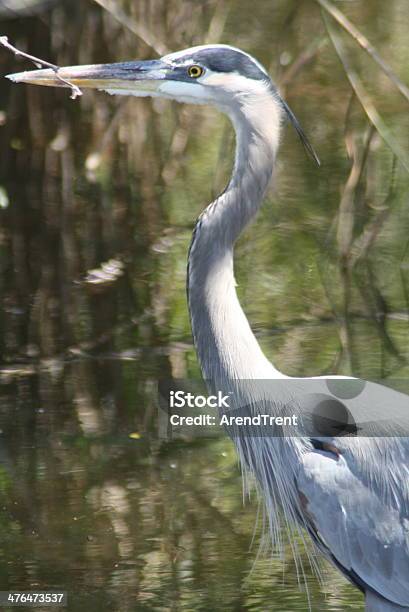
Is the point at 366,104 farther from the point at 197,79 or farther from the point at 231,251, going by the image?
the point at 231,251

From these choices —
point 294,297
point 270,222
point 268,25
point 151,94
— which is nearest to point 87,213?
point 270,222

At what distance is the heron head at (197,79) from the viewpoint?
11.6 feet

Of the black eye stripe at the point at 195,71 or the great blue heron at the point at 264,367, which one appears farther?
the black eye stripe at the point at 195,71

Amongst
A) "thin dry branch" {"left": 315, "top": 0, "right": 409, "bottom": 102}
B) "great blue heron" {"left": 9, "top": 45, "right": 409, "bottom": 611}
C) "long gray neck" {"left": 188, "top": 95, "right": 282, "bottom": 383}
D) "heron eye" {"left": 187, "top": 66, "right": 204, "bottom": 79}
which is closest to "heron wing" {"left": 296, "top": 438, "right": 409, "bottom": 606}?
"great blue heron" {"left": 9, "top": 45, "right": 409, "bottom": 611}

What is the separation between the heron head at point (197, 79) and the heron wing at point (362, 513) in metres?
0.83

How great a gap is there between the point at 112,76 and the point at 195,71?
9.0 inches

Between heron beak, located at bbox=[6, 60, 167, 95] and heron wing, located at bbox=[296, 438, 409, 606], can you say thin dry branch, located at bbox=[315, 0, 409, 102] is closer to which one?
heron beak, located at bbox=[6, 60, 167, 95]

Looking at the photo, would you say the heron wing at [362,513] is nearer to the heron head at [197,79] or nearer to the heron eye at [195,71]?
the heron head at [197,79]

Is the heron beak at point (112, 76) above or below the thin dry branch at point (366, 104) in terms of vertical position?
above

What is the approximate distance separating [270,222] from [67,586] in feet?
10.6

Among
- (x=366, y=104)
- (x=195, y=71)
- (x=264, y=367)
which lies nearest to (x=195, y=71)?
(x=195, y=71)

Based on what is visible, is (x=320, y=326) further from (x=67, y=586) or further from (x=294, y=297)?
(x=67, y=586)

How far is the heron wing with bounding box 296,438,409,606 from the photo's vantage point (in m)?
3.38

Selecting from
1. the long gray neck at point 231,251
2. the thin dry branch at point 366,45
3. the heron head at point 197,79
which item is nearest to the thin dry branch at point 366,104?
the thin dry branch at point 366,45
